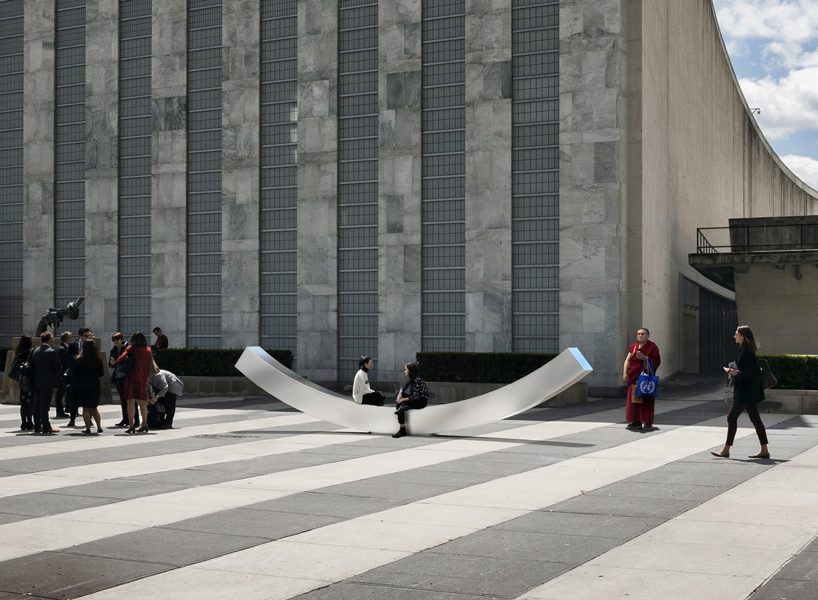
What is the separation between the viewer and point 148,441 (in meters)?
18.8

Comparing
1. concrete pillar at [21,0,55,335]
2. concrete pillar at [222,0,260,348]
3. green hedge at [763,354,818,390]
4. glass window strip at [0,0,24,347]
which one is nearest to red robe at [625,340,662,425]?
green hedge at [763,354,818,390]

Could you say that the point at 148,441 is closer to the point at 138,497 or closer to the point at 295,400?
the point at 295,400

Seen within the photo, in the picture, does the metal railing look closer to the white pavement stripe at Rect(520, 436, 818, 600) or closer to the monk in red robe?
the monk in red robe

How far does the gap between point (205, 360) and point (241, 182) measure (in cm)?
641

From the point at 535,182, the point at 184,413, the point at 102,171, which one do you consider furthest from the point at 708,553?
the point at 102,171

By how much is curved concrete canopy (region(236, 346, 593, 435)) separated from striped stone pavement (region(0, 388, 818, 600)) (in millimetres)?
535

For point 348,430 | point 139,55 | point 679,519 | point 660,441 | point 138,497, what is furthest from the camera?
point 139,55

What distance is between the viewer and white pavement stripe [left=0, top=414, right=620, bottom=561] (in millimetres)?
9633

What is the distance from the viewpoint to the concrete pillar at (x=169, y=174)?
3750 centimetres

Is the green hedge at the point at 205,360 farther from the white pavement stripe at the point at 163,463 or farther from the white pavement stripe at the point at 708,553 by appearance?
the white pavement stripe at the point at 708,553

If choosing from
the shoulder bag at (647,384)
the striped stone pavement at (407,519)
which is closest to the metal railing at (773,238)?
the shoulder bag at (647,384)

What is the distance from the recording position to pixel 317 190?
117ft

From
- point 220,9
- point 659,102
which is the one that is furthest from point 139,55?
point 659,102

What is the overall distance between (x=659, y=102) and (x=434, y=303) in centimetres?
1037
